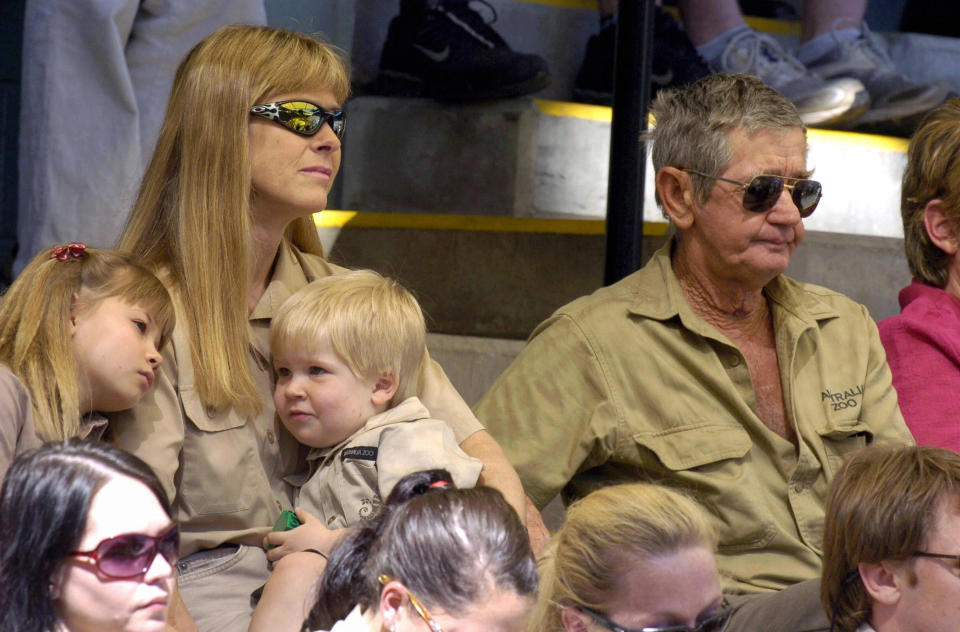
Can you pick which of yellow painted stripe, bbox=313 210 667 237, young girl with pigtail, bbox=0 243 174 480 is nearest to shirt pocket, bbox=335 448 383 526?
young girl with pigtail, bbox=0 243 174 480

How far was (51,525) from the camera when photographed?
149cm

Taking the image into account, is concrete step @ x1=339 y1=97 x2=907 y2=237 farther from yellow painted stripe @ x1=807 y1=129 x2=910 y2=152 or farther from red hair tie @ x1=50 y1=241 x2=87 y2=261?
red hair tie @ x1=50 y1=241 x2=87 y2=261

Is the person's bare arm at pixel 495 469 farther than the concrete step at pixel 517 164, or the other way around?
the concrete step at pixel 517 164

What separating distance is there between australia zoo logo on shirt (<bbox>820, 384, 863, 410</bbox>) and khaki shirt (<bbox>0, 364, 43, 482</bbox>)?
5.03ft

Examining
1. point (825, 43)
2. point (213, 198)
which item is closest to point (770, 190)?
point (213, 198)

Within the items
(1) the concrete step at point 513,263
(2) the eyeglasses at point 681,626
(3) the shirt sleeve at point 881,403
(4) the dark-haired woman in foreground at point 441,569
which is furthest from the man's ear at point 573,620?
(1) the concrete step at point 513,263

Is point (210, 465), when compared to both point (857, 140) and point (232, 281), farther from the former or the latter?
point (857, 140)

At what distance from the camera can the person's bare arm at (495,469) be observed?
7.84 feet

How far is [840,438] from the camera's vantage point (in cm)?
270

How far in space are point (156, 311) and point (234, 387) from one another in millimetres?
206

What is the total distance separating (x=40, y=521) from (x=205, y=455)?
2.66ft

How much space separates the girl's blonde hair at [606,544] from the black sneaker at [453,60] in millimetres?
2418

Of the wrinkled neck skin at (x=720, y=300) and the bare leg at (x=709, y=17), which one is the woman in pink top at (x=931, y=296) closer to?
the wrinkled neck skin at (x=720, y=300)

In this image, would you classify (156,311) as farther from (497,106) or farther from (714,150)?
(497,106)
